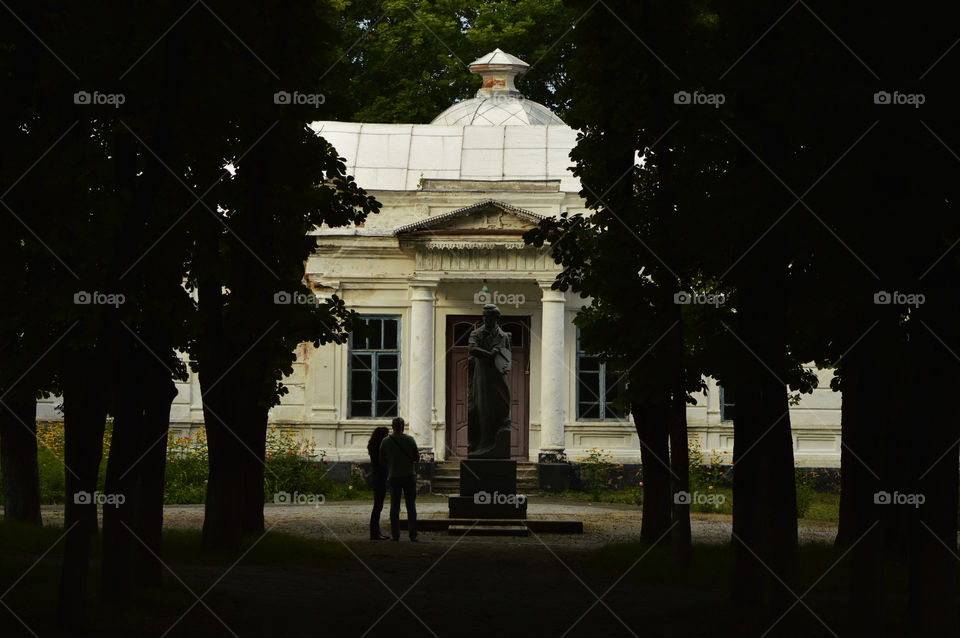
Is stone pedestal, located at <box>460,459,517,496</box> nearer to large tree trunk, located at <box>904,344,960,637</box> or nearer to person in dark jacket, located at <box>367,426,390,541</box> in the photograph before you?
person in dark jacket, located at <box>367,426,390,541</box>

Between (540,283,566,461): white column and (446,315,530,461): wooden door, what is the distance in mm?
1053

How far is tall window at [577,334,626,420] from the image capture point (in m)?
28.0

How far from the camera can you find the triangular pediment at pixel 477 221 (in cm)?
2630

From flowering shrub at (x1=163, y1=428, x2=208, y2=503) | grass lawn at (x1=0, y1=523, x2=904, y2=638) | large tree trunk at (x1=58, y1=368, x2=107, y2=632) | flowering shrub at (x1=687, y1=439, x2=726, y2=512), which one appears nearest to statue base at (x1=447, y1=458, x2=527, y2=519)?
grass lawn at (x1=0, y1=523, x2=904, y2=638)

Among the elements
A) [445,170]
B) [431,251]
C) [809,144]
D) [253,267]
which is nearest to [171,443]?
[431,251]

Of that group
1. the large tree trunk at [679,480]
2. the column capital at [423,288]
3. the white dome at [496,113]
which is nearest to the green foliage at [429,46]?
the white dome at [496,113]

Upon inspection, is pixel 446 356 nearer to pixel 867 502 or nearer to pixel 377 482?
pixel 377 482

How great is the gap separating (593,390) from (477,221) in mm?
4661

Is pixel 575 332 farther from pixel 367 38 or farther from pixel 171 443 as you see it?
pixel 367 38

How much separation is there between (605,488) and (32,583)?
17.3m

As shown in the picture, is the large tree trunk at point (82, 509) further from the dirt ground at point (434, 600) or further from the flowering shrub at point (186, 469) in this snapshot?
the flowering shrub at point (186, 469)

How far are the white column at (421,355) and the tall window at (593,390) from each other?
337 centimetres

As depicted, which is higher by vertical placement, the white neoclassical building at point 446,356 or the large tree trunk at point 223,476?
the white neoclassical building at point 446,356

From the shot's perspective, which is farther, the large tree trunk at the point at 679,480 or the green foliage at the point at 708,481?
the green foliage at the point at 708,481
